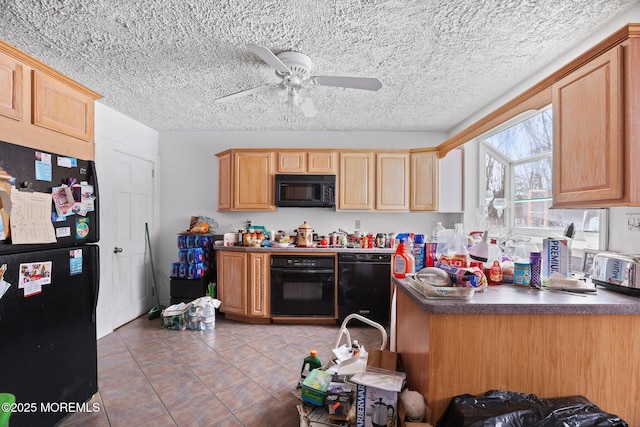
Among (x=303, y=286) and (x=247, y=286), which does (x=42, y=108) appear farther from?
(x=303, y=286)

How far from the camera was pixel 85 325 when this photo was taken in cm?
195

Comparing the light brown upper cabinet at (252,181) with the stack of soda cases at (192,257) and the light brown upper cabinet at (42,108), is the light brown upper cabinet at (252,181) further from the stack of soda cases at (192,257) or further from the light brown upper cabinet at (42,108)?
the light brown upper cabinet at (42,108)

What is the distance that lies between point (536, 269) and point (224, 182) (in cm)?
356

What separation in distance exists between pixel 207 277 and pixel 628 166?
400cm

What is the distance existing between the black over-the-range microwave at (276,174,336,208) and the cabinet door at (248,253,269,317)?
2.52 ft

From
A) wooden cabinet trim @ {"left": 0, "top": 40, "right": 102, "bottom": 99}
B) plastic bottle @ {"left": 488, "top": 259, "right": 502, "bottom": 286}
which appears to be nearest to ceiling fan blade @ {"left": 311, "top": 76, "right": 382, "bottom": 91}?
plastic bottle @ {"left": 488, "top": 259, "right": 502, "bottom": 286}

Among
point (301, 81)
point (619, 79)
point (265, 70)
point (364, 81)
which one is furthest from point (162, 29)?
point (619, 79)

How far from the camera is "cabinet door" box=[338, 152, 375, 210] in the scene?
3.87m

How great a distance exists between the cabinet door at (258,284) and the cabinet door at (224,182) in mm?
871

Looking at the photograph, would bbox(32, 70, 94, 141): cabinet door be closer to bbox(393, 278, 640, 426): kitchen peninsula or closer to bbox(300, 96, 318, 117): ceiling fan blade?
bbox(300, 96, 318, 117): ceiling fan blade

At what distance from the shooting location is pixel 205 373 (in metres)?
2.42

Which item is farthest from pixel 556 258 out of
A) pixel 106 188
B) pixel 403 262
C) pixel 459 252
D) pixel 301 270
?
pixel 106 188

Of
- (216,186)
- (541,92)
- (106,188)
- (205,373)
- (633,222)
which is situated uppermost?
(541,92)

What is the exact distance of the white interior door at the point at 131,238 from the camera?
3424 millimetres
